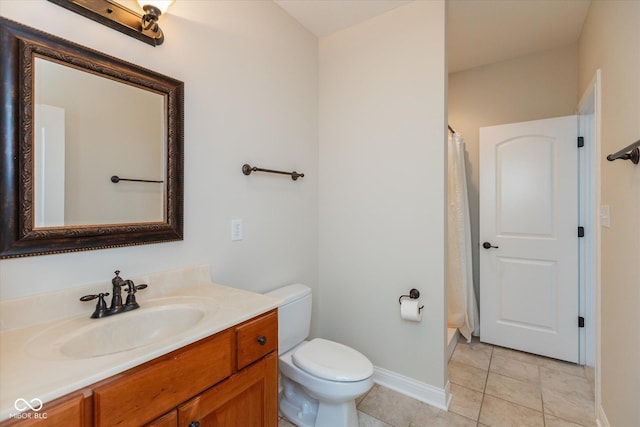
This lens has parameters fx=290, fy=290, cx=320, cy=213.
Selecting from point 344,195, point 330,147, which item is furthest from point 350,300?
point 330,147

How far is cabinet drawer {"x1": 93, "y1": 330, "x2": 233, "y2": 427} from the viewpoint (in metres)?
0.71

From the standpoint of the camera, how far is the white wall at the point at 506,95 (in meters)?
2.53

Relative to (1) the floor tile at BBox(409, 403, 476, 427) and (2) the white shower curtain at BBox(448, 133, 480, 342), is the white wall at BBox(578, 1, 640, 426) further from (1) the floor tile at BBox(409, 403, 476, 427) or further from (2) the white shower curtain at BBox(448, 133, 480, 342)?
(2) the white shower curtain at BBox(448, 133, 480, 342)

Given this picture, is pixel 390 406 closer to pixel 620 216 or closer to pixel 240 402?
pixel 240 402

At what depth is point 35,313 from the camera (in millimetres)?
967

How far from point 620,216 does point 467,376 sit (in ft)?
4.78

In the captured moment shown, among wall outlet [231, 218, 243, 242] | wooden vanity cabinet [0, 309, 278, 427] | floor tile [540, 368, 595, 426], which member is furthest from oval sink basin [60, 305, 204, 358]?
floor tile [540, 368, 595, 426]

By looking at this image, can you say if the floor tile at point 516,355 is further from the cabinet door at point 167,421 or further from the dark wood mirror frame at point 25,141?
the dark wood mirror frame at point 25,141

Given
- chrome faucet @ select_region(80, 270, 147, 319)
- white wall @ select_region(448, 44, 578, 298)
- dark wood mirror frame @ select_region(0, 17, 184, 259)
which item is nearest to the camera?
dark wood mirror frame @ select_region(0, 17, 184, 259)

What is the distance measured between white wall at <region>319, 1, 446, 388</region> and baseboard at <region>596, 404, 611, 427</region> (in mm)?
791

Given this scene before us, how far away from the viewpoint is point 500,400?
1870 mm

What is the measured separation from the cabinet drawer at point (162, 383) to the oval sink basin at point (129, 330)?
8.3 inches

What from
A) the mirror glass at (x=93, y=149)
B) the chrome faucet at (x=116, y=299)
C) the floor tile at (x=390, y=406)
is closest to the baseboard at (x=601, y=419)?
the floor tile at (x=390, y=406)

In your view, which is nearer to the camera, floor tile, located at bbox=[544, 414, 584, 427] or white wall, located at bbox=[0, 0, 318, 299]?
white wall, located at bbox=[0, 0, 318, 299]
